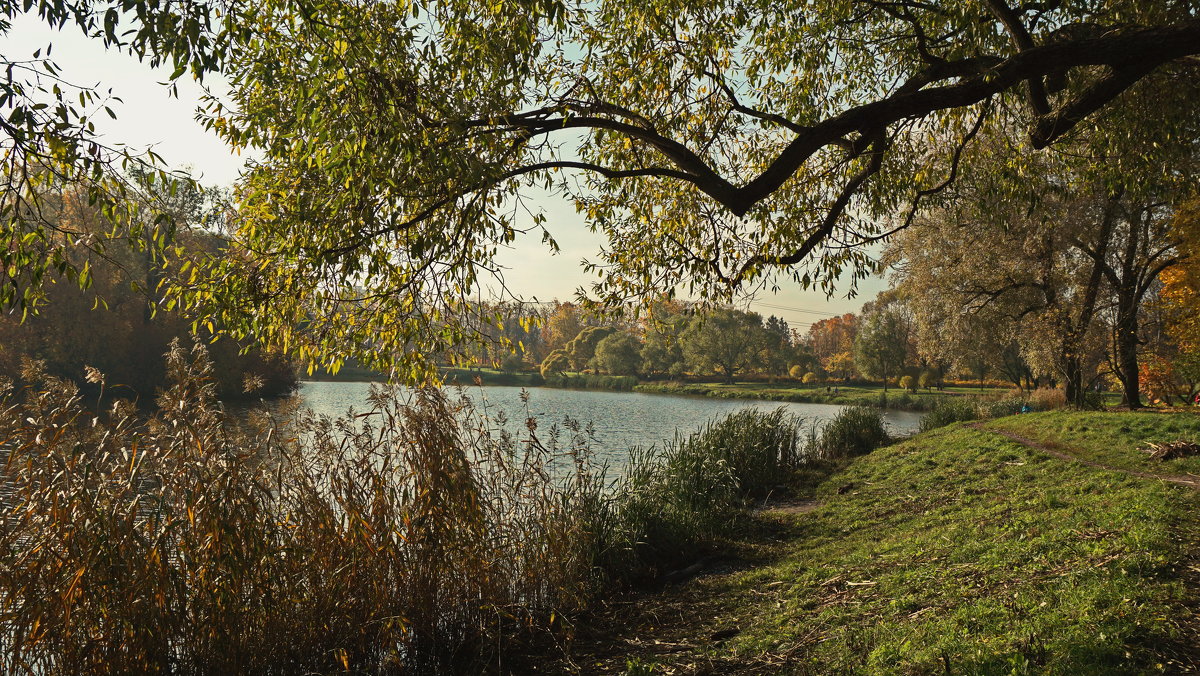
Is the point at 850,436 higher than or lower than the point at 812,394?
lower

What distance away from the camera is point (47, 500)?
13.7ft

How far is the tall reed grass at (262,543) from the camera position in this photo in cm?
410

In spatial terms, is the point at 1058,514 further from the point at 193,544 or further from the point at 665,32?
the point at 193,544

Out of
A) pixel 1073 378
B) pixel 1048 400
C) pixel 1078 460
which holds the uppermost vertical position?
pixel 1073 378

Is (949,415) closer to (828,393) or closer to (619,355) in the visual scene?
(828,393)

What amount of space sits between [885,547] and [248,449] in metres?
5.96

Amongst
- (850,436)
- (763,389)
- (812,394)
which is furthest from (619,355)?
(850,436)

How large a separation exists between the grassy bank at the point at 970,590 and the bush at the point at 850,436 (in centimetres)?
713

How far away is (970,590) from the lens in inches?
191

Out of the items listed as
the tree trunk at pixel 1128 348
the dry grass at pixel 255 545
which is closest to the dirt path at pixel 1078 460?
the tree trunk at pixel 1128 348

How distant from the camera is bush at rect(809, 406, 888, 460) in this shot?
17.2m

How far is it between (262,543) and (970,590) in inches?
187

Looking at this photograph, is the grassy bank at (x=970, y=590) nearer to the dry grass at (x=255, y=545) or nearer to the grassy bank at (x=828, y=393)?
the dry grass at (x=255, y=545)

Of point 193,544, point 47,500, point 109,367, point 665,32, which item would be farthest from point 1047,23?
point 109,367
